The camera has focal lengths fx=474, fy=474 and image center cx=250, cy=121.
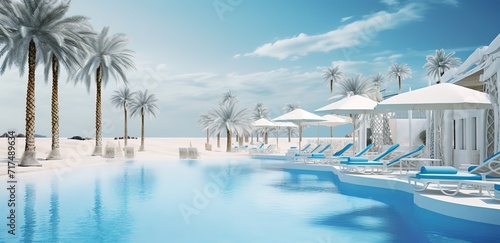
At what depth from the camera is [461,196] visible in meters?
9.11

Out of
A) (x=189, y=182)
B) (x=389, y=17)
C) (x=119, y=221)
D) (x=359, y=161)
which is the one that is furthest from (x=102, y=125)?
(x=389, y=17)

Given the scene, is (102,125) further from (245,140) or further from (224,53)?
(245,140)

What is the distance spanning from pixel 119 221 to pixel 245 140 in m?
70.0

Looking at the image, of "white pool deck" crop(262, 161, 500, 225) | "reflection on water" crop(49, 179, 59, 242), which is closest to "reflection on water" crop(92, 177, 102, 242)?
"reflection on water" crop(49, 179, 59, 242)

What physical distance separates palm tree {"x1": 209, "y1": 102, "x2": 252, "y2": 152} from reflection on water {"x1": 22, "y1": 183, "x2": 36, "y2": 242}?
2954 cm

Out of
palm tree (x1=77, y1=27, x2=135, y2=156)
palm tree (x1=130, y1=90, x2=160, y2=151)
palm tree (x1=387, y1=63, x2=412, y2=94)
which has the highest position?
palm tree (x1=387, y1=63, x2=412, y2=94)

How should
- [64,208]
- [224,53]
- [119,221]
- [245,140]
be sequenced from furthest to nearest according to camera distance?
[245,140] → [224,53] → [64,208] → [119,221]

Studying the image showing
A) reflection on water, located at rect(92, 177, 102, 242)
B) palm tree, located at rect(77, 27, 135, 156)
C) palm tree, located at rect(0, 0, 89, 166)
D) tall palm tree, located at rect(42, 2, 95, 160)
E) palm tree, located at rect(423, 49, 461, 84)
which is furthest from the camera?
palm tree, located at rect(423, 49, 461, 84)

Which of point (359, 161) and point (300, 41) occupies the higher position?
point (300, 41)

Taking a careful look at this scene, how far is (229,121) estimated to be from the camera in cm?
4281

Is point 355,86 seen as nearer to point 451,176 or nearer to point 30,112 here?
point 30,112

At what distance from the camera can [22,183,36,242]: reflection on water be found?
7.21 m

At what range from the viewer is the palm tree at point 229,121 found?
1683 inches

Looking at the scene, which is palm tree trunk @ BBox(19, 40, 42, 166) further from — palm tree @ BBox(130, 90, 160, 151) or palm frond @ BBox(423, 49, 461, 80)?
palm frond @ BBox(423, 49, 461, 80)
